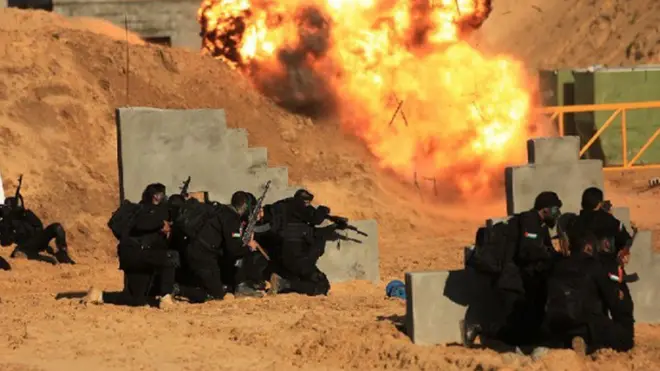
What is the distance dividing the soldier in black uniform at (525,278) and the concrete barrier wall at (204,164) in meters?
6.76

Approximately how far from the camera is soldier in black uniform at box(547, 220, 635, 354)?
13.4 meters

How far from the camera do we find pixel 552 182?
15.1 metres

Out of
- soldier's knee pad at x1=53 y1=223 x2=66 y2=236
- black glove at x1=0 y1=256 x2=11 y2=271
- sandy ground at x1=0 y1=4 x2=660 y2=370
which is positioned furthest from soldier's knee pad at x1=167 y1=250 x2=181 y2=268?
soldier's knee pad at x1=53 y1=223 x2=66 y2=236

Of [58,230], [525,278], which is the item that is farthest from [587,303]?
[58,230]

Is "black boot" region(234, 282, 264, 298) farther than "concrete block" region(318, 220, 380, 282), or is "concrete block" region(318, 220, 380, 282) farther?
"concrete block" region(318, 220, 380, 282)

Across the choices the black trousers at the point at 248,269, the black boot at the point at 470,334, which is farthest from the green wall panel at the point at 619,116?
the black boot at the point at 470,334

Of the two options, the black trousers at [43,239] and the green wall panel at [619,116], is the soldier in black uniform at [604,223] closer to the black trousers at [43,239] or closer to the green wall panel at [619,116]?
the black trousers at [43,239]

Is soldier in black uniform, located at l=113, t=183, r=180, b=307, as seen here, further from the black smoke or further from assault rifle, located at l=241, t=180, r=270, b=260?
the black smoke

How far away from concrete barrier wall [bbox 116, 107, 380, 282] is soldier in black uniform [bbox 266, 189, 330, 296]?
1.46 meters

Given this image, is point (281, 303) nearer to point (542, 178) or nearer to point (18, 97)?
point (542, 178)

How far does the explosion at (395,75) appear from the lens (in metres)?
30.1

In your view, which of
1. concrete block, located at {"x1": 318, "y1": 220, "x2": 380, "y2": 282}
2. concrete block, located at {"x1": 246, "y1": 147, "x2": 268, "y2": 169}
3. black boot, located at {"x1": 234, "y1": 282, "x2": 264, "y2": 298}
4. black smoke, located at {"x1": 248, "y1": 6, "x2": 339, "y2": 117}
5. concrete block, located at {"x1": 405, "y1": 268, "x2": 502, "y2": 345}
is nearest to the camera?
concrete block, located at {"x1": 405, "y1": 268, "x2": 502, "y2": 345}

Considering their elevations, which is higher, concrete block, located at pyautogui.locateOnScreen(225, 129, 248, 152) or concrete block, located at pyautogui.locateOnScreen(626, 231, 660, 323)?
concrete block, located at pyautogui.locateOnScreen(225, 129, 248, 152)

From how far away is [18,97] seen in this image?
29.0m
